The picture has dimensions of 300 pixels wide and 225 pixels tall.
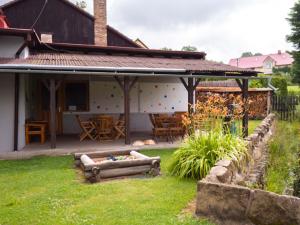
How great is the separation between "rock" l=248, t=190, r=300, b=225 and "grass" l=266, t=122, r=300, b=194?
1719mm

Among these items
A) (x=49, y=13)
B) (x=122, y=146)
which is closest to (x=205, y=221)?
(x=122, y=146)

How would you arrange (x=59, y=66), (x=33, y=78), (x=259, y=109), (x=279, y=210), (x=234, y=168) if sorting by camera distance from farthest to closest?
1. (x=259, y=109)
2. (x=33, y=78)
3. (x=59, y=66)
4. (x=234, y=168)
5. (x=279, y=210)

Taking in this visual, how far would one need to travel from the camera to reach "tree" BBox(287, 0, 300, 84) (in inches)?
1041

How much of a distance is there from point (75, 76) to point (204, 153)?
25.8 ft

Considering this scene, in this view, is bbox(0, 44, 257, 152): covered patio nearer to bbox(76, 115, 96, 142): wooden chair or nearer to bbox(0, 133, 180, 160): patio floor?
bbox(0, 133, 180, 160): patio floor

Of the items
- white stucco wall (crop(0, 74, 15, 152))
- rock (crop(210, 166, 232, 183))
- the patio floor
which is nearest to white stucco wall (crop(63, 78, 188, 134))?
the patio floor

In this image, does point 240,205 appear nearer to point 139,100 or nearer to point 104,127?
point 104,127

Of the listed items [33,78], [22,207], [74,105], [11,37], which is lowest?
[22,207]

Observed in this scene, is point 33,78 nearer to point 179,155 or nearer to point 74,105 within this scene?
point 74,105

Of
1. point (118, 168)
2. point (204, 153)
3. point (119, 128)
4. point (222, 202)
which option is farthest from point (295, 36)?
point (222, 202)

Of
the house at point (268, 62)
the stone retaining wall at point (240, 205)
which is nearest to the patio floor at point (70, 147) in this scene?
the stone retaining wall at point (240, 205)

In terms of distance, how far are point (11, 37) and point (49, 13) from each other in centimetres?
1134

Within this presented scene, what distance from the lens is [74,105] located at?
43.7 ft

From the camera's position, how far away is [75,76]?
1295 cm
